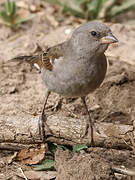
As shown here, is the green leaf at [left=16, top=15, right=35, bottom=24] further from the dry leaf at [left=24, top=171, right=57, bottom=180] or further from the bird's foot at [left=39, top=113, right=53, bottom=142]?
the dry leaf at [left=24, top=171, right=57, bottom=180]

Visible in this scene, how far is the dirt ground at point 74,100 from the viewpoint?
4.05 meters

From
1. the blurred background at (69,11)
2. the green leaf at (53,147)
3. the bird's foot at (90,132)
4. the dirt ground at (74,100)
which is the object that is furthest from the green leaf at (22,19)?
the bird's foot at (90,132)

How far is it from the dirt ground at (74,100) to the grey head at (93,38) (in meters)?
1.20

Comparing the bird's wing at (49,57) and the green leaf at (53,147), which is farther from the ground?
the bird's wing at (49,57)

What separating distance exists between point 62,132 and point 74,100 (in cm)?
146

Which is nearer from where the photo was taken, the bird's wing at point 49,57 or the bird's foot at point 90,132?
the bird's foot at point 90,132

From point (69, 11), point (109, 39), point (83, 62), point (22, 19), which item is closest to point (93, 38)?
point (109, 39)

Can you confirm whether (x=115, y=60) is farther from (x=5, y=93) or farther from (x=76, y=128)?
(x=76, y=128)

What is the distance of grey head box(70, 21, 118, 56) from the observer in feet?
14.1

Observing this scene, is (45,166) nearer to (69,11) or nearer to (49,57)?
(49,57)

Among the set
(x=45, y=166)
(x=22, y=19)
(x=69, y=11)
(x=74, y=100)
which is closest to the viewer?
(x=45, y=166)

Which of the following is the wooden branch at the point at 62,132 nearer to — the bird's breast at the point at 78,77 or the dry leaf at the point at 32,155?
the dry leaf at the point at 32,155

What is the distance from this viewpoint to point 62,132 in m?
4.43

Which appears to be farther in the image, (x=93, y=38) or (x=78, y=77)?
(x=78, y=77)
